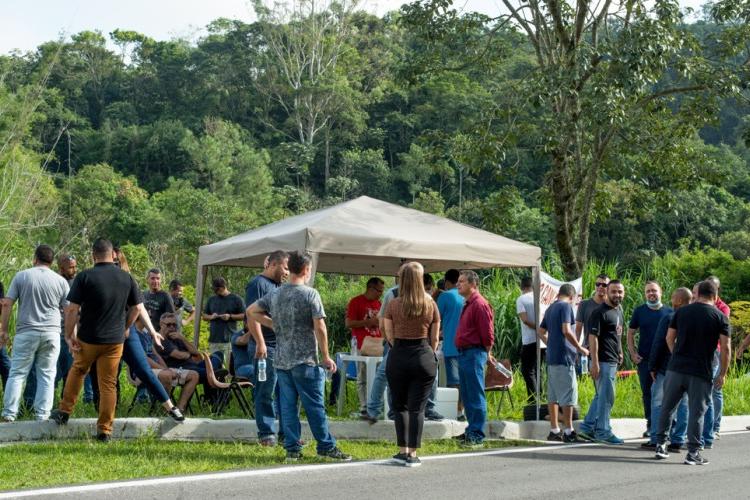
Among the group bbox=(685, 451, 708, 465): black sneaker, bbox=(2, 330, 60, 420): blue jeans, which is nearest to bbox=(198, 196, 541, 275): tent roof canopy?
bbox=(2, 330, 60, 420): blue jeans

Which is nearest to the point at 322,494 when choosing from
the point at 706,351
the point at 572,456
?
the point at 572,456

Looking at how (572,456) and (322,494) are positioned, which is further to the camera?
(572,456)

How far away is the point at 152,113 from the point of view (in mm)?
78188

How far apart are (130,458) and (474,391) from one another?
12.1 ft

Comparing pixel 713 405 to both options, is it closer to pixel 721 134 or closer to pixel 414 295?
pixel 414 295

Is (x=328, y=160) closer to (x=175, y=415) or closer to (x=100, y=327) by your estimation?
(x=175, y=415)

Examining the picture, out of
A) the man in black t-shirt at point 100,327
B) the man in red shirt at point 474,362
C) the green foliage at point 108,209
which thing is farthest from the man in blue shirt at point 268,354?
the green foliage at point 108,209

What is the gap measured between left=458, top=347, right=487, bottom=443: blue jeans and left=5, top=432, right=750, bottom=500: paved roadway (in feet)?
1.59

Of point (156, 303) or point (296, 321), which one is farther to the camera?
point (156, 303)

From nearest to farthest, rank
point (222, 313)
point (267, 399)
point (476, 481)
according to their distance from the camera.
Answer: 1. point (476, 481)
2. point (267, 399)
3. point (222, 313)

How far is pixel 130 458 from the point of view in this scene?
28.3 feet

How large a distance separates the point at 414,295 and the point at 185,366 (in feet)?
12.9

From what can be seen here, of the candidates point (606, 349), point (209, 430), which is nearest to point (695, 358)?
point (606, 349)

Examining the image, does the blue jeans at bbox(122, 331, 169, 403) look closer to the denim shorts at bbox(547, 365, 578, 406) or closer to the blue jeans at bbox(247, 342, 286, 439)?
the blue jeans at bbox(247, 342, 286, 439)
